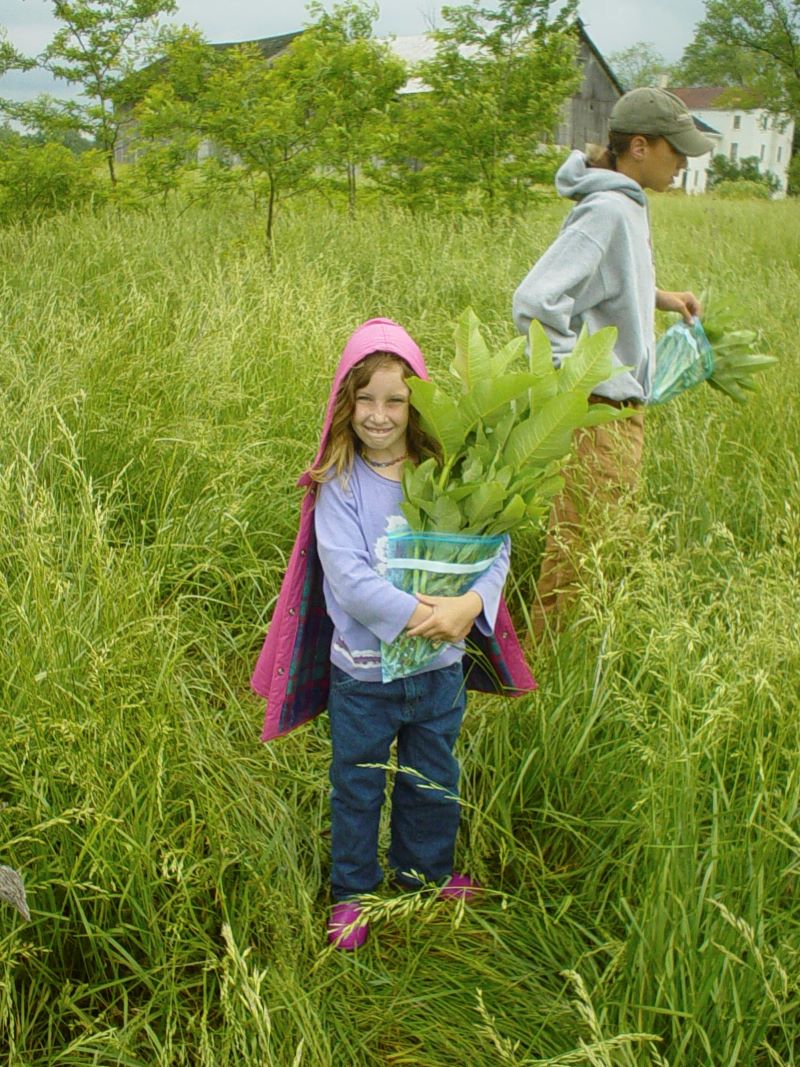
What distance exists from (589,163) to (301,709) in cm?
203

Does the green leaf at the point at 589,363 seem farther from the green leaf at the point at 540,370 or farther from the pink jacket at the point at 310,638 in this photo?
the pink jacket at the point at 310,638

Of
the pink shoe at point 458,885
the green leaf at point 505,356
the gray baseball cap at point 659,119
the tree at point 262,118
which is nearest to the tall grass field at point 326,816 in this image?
the pink shoe at point 458,885

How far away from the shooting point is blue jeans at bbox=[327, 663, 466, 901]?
6.89 ft

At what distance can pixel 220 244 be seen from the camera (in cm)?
689

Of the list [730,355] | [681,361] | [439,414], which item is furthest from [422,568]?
[730,355]

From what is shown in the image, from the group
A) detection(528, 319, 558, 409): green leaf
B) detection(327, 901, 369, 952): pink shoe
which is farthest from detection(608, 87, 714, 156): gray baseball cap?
detection(327, 901, 369, 952): pink shoe

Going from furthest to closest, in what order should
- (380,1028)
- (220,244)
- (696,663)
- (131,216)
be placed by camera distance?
1. (131,216)
2. (220,244)
3. (696,663)
4. (380,1028)

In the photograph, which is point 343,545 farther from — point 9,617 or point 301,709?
point 9,617

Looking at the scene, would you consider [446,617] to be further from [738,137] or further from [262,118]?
[738,137]

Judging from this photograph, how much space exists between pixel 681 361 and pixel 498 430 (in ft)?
4.86

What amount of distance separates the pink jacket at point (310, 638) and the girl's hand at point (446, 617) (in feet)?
0.70

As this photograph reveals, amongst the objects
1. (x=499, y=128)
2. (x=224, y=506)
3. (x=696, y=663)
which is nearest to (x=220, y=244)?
(x=499, y=128)

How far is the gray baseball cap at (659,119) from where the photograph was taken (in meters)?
2.95

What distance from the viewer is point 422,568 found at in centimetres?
198
